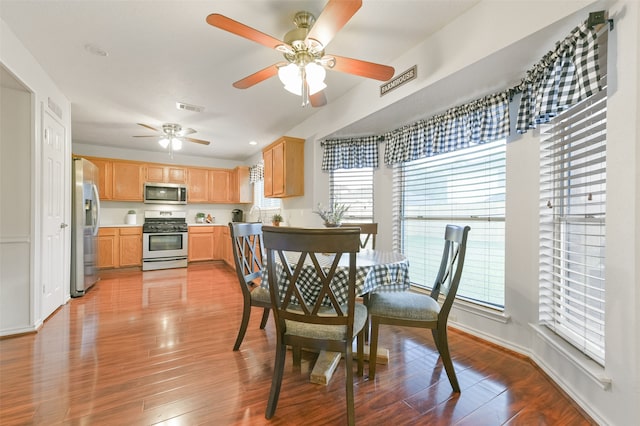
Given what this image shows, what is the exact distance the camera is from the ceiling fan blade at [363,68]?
1774 mm

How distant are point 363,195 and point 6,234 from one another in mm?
3560

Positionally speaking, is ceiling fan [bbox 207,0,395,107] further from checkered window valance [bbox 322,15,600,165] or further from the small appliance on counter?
the small appliance on counter

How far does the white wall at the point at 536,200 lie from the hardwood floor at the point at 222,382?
0.19 meters

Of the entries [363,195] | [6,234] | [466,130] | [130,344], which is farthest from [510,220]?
[6,234]

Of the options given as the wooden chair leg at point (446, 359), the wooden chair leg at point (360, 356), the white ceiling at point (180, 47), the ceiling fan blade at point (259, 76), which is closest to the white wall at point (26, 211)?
the white ceiling at point (180, 47)

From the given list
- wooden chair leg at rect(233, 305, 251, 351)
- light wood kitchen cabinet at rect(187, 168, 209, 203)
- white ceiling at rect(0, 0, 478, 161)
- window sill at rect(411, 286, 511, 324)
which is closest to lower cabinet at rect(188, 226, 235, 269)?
light wood kitchen cabinet at rect(187, 168, 209, 203)

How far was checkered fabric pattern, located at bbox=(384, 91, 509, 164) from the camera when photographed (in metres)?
2.18

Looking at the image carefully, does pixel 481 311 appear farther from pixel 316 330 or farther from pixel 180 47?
pixel 180 47

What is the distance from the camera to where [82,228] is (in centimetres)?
358

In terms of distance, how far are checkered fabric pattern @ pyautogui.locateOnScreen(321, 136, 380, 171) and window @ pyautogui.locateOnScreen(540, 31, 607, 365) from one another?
5.82ft

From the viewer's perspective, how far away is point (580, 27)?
54.3 inches

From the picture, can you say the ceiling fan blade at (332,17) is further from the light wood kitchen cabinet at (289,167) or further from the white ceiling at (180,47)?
the light wood kitchen cabinet at (289,167)

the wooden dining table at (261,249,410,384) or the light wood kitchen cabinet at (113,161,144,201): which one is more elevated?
the light wood kitchen cabinet at (113,161,144,201)

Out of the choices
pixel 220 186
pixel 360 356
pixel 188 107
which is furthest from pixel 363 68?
pixel 220 186
